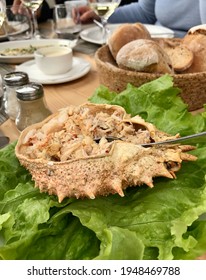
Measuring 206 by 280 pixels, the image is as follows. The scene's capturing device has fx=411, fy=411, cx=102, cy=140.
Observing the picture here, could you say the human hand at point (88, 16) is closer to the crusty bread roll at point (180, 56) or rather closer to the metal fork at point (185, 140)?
the crusty bread roll at point (180, 56)

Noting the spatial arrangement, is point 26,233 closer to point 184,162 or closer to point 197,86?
point 184,162

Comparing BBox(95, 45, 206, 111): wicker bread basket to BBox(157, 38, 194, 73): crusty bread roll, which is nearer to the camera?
BBox(95, 45, 206, 111): wicker bread basket

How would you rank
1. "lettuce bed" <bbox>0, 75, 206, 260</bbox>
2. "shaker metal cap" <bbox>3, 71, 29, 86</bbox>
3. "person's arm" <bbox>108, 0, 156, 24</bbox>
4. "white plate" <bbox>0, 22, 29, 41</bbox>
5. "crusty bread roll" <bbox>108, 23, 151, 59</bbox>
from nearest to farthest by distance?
1. "lettuce bed" <bbox>0, 75, 206, 260</bbox>
2. "shaker metal cap" <bbox>3, 71, 29, 86</bbox>
3. "crusty bread roll" <bbox>108, 23, 151, 59</bbox>
4. "white plate" <bbox>0, 22, 29, 41</bbox>
5. "person's arm" <bbox>108, 0, 156, 24</bbox>

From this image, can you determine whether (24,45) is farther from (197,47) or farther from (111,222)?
(111,222)

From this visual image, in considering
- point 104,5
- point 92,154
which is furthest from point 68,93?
point 92,154

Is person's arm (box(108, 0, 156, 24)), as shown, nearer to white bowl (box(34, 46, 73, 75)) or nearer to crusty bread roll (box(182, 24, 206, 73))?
white bowl (box(34, 46, 73, 75))

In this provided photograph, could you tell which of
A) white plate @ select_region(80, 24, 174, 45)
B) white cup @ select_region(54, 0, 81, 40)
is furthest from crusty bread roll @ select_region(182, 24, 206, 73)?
white cup @ select_region(54, 0, 81, 40)
